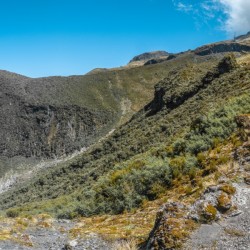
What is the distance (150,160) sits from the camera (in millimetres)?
18797

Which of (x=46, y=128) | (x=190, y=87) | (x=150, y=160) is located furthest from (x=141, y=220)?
(x=46, y=128)

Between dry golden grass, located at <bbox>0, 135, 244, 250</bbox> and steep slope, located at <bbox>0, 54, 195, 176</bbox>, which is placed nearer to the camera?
dry golden grass, located at <bbox>0, 135, 244, 250</bbox>

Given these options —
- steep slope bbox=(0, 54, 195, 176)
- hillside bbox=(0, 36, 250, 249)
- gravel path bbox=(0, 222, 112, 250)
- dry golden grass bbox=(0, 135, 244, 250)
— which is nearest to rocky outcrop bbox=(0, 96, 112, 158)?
steep slope bbox=(0, 54, 195, 176)

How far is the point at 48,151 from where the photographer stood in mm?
128875

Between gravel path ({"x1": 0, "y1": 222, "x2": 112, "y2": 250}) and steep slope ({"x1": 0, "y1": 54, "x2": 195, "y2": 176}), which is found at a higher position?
steep slope ({"x1": 0, "y1": 54, "x2": 195, "y2": 176})

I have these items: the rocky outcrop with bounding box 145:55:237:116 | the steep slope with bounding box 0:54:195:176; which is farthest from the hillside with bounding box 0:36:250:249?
the steep slope with bounding box 0:54:195:176

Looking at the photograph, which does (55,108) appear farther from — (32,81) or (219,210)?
(219,210)

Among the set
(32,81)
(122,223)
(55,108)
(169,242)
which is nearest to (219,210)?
(169,242)

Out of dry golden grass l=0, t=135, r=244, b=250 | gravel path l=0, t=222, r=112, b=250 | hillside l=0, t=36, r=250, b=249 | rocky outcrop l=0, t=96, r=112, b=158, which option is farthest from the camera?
rocky outcrop l=0, t=96, r=112, b=158

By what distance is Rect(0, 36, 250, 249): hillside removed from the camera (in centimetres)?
1236

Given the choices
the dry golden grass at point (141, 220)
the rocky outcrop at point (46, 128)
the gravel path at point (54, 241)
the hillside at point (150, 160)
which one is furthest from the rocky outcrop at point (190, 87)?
the rocky outcrop at point (46, 128)

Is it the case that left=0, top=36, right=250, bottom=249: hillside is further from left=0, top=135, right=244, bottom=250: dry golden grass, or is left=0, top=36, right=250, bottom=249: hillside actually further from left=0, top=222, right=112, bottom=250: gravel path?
left=0, top=222, right=112, bottom=250: gravel path

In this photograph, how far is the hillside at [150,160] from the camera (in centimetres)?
1236

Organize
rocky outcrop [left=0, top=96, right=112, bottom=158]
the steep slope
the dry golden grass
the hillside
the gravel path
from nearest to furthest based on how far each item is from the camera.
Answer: the dry golden grass
the gravel path
the hillside
rocky outcrop [left=0, top=96, right=112, bottom=158]
the steep slope
